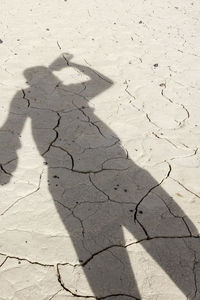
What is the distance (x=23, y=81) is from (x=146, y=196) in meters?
1.97

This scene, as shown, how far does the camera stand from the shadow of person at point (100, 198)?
201cm

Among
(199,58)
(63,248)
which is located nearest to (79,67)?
(199,58)

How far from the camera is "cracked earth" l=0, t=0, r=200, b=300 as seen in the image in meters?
1.99

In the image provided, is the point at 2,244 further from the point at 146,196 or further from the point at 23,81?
the point at 23,81

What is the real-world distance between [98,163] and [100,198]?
38cm

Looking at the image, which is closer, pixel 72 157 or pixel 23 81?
pixel 72 157

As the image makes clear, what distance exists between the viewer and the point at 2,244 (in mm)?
2092

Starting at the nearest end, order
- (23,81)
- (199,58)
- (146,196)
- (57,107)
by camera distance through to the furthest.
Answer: (146,196), (57,107), (23,81), (199,58)

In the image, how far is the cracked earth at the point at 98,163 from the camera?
6.51ft

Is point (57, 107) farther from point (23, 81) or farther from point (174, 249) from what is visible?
point (174, 249)

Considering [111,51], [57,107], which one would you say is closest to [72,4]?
[111,51]

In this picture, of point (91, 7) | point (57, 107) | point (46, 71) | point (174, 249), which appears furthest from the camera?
point (91, 7)

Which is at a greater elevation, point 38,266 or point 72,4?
point 72,4

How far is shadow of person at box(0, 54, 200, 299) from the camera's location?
6.60 ft
